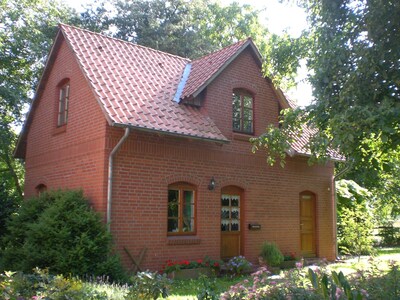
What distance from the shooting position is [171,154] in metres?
12.1

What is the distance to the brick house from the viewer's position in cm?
1130

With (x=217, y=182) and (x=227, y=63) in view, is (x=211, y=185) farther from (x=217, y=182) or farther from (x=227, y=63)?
(x=227, y=63)

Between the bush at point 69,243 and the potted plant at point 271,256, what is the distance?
483 cm

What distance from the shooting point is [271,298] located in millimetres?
5324

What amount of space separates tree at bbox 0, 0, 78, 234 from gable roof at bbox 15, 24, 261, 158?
12.2 feet

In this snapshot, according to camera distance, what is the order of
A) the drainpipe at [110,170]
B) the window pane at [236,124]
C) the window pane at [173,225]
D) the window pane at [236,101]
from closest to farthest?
the drainpipe at [110,170] < the window pane at [173,225] < the window pane at [236,124] < the window pane at [236,101]

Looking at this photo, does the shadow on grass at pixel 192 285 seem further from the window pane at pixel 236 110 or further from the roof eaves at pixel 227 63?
the roof eaves at pixel 227 63

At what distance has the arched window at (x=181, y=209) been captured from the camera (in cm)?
1217

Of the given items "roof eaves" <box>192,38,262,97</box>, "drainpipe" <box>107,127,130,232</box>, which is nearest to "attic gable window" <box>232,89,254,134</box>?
"roof eaves" <box>192,38,262,97</box>

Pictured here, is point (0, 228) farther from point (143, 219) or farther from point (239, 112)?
point (239, 112)

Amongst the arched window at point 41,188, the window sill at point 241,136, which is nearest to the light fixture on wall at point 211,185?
the window sill at point 241,136

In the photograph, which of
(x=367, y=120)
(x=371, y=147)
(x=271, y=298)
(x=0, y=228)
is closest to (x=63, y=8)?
(x=0, y=228)

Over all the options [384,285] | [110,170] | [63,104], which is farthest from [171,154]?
[384,285]

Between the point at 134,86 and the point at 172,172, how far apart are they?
263 cm
